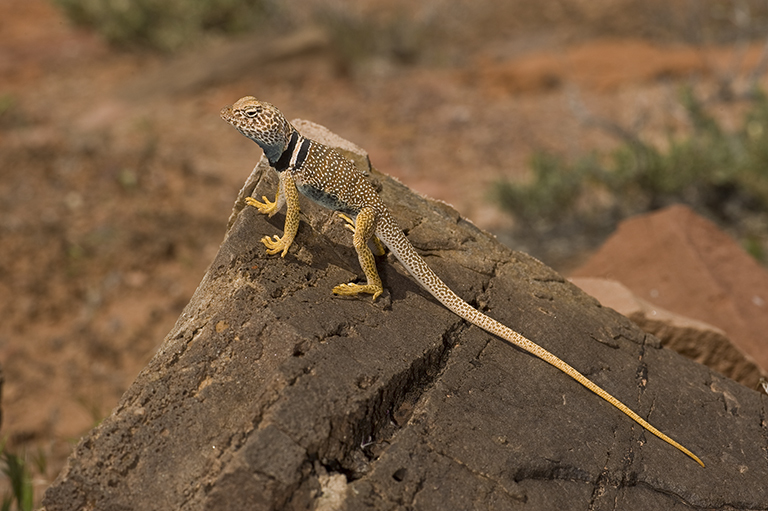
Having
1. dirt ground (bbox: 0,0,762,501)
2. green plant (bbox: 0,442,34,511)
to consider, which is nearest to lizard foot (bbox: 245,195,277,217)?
green plant (bbox: 0,442,34,511)

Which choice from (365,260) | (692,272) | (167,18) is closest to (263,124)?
(365,260)

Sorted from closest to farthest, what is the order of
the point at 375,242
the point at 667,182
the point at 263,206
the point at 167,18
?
the point at 263,206
the point at 375,242
the point at 667,182
the point at 167,18

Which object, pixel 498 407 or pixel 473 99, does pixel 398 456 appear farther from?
A: pixel 473 99

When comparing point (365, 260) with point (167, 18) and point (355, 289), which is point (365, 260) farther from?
point (167, 18)

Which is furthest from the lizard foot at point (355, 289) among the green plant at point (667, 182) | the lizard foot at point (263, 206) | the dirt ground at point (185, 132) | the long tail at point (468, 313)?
the green plant at point (667, 182)

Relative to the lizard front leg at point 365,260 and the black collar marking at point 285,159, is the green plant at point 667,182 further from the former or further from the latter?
the black collar marking at point 285,159

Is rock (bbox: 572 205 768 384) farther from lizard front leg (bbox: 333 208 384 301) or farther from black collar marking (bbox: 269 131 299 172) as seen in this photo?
black collar marking (bbox: 269 131 299 172)
